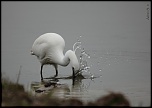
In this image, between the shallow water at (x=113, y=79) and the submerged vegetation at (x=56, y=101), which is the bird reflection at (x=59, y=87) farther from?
the submerged vegetation at (x=56, y=101)

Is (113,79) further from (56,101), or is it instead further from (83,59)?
(56,101)

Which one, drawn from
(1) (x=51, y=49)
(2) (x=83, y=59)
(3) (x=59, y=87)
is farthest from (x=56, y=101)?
(2) (x=83, y=59)

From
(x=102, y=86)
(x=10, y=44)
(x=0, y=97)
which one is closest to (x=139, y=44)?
(x=10, y=44)

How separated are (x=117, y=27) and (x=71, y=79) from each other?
55.7 feet

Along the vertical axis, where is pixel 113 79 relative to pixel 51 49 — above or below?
below

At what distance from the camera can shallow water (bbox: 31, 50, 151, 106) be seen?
1201 centimetres

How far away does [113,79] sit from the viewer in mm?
14719

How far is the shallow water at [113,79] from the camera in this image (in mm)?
12009

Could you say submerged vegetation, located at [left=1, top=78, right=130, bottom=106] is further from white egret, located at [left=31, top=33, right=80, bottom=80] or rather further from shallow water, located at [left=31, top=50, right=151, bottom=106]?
white egret, located at [left=31, top=33, right=80, bottom=80]

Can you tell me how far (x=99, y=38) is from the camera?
26609 mm

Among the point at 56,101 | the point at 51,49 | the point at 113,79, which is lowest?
the point at 113,79

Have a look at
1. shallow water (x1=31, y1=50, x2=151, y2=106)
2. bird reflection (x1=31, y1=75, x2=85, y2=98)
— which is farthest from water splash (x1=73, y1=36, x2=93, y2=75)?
bird reflection (x1=31, y1=75, x2=85, y2=98)

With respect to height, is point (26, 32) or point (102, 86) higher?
point (26, 32)

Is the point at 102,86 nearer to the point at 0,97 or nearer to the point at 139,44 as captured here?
the point at 0,97
